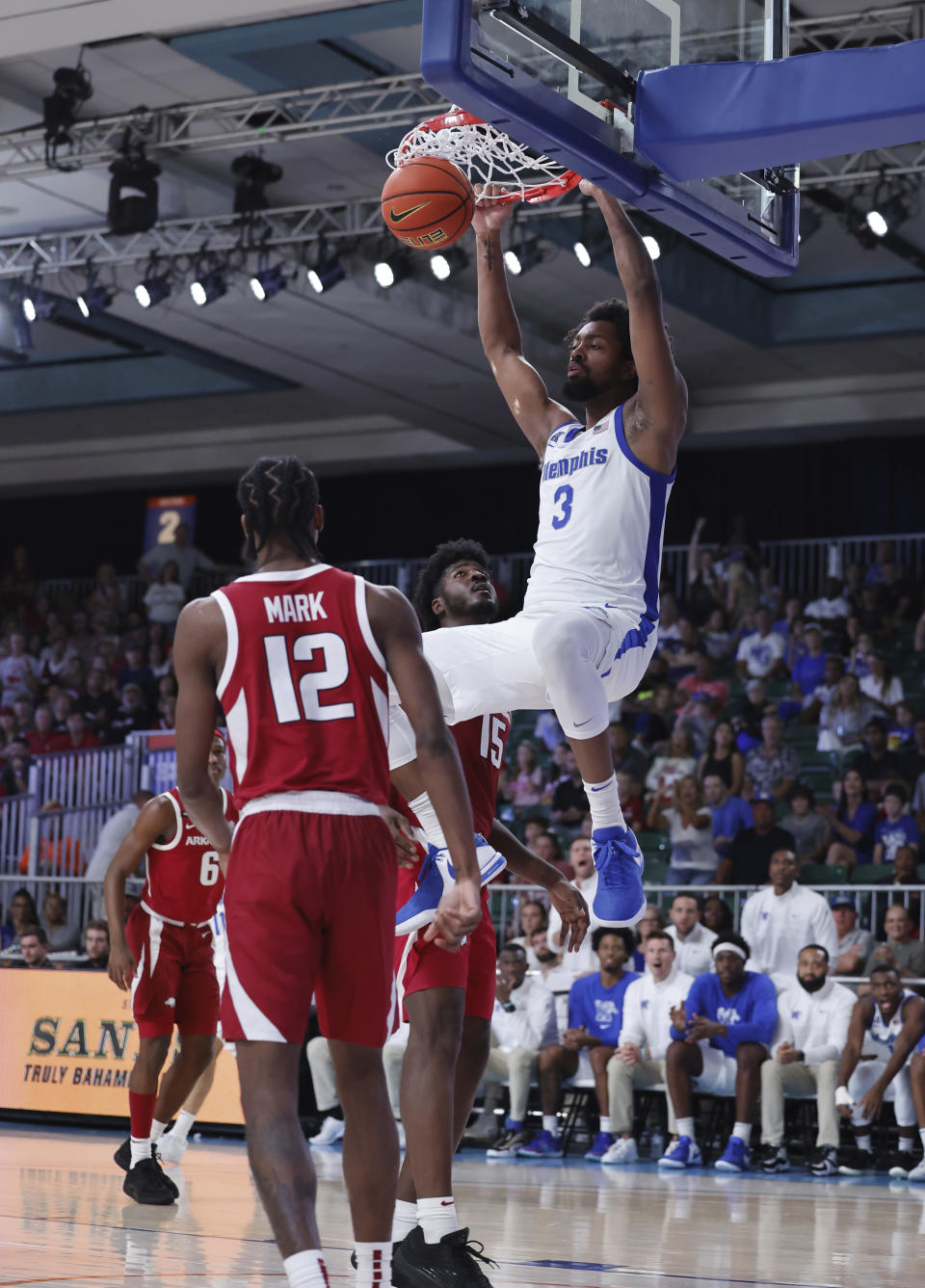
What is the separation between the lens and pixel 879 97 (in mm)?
5703

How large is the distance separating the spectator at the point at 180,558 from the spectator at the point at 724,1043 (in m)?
14.1

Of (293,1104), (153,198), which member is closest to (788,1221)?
(293,1104)

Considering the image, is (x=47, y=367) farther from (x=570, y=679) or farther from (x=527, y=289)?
(x=570, y=679)

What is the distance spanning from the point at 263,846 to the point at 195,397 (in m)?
19.7

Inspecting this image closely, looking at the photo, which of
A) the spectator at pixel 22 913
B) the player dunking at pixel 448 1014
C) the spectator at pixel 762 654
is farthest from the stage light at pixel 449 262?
the player dunking at pixel 448 1014

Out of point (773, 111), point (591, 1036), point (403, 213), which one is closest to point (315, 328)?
point (591, 1036)

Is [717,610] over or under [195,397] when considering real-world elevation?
under

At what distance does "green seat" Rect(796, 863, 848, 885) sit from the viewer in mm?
14367

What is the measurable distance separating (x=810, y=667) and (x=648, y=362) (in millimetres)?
13142

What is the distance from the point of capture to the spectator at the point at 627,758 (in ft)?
53.6

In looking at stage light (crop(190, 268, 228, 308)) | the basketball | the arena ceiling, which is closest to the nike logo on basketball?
the basketball

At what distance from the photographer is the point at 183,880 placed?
8.89 metres

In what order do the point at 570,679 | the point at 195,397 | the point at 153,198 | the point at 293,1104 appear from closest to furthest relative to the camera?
the point at 293,1104 < the point at 570,679 < the point at 153,198 < the point at 195,397

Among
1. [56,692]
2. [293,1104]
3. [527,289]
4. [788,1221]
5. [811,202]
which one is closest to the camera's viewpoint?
[293,1104]
